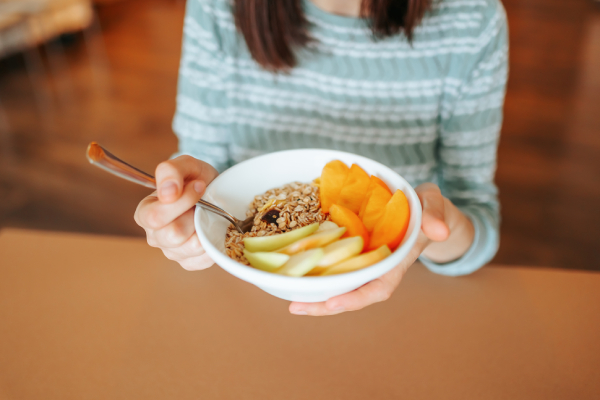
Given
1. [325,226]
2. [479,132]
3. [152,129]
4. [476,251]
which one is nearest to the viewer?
[325,226]

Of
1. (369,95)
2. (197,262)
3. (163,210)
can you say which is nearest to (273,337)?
(197,262)

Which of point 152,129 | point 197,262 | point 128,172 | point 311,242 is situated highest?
point 128,172

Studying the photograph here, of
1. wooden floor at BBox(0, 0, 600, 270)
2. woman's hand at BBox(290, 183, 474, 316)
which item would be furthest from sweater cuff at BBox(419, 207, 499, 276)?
wooden floor at BBox(0, 0, 600, 270)

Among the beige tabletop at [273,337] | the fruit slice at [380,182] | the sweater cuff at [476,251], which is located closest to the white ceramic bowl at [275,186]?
the fruit slice at [380,182]

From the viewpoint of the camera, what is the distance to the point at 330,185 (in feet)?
2.37

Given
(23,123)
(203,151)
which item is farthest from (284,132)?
(23,123)

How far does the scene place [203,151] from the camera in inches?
44.4

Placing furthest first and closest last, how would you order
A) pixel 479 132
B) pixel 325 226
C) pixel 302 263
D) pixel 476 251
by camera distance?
1. pixel 479 132
2. pixel 476 251
3. pixel 325 226
4. pixel 302 263

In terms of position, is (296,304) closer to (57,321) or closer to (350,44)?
(57,321)

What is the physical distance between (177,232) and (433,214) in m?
0.38

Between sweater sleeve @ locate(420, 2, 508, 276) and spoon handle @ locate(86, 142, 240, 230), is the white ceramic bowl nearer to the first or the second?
spoon handle @ locate(86, 142, 240, 230)

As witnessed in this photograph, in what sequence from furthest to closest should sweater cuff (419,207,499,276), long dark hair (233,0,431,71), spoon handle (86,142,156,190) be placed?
long dark hair (233,0,431,71) → sweater cuff (419,207,499,276) → spoon handle (86,142,156,190)

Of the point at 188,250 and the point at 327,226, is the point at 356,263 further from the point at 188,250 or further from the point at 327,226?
the point at 188,250

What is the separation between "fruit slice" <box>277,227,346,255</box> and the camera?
0.60 metres
